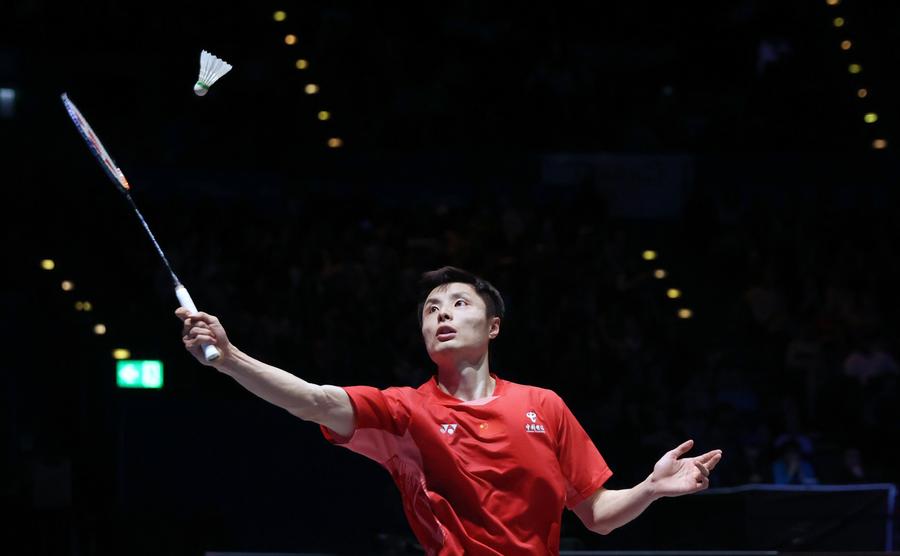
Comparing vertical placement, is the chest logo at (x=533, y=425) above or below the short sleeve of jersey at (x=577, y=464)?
above

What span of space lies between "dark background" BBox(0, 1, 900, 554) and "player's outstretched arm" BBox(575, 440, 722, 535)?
149 inches

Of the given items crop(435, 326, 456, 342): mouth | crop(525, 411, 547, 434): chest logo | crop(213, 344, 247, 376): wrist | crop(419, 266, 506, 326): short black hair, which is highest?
crop(419, 266, 506, 326): short black hair

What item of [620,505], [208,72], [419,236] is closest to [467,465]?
[620,505]

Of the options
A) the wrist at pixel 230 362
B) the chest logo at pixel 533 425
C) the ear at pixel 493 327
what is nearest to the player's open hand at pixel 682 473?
the chest logo at pixel 533 425

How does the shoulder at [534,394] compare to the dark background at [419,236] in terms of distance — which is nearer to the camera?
the shoulder at [534,394]

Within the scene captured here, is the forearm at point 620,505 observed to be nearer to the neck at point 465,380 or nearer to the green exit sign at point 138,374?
the neck at point 465,380

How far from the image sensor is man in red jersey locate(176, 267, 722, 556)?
4434 millimetres

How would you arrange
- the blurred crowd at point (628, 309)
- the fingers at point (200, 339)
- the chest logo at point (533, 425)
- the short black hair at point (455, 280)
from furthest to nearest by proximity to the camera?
the blurred crowd at point (628, 309)
the short black hair at point (455, 280)
the chest logo at point (533, 425)
the fingers at point (200, 339)

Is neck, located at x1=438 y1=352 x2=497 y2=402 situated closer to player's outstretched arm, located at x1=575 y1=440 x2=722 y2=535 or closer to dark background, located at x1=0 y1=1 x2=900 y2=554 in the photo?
player's outstretched arm, located at x1=575 y1=440 x2=722 y2=535

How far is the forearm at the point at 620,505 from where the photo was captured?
4.62 m

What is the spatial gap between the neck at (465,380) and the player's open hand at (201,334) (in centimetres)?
106

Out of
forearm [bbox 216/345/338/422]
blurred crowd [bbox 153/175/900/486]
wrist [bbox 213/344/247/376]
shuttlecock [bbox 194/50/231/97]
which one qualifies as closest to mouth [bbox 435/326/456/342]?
forearm [bbox 216/345/338/422]

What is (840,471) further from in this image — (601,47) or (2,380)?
(601,47)

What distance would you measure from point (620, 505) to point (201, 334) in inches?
66.9
